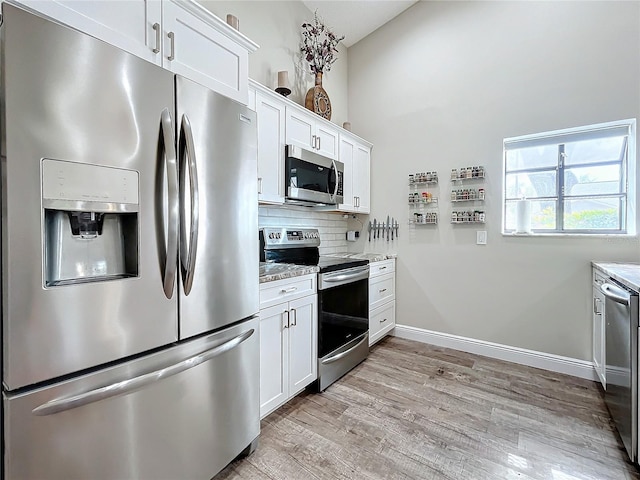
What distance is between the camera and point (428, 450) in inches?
68.3

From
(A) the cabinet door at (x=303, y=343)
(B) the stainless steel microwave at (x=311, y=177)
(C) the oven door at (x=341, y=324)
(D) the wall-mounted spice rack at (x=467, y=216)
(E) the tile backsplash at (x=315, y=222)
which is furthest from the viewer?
(D) the wall-mounted spice rack at (x=467, y=216)

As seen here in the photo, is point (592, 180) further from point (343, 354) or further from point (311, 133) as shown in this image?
point (343, 354)

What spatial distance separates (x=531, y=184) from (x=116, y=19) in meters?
3.29

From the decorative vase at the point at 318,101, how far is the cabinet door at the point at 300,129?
0.37 metres

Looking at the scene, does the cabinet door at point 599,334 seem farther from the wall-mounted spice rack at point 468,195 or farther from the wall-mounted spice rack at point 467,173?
the wall-mounted spice rack at point 467,173

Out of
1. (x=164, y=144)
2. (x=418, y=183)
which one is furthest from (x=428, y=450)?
(x=418, y=183)

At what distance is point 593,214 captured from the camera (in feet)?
8.77

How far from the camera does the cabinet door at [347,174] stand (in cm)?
322

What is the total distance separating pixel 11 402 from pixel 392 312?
314 cm

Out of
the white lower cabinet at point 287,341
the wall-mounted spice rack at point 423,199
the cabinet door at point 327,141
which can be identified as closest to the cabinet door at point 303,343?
the white lower cabinet at point 287,341

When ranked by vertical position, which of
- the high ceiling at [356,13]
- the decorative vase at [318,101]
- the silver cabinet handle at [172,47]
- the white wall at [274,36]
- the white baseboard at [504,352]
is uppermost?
the high ceiling at [356,13]

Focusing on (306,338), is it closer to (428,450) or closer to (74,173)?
(428,450)

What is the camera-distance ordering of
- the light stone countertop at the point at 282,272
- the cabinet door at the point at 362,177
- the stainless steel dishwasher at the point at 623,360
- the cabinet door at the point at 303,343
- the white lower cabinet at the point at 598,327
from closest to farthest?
the stainless steel dishwasher at the point at 623,360, the light stone countertop at the point at 282,272, the cabinet door at the point at 303,343, the white lower cabinet at the point at 598,327, the cabinet door at the point at 362,177

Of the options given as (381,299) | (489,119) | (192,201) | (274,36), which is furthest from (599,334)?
(274,36)
